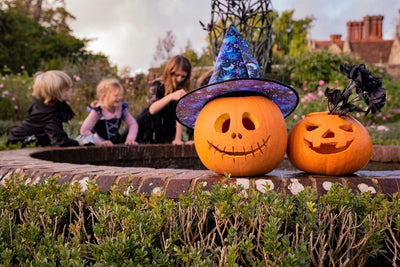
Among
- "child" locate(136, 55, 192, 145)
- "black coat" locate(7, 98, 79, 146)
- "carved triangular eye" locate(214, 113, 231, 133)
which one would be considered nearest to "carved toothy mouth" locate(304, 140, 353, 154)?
"carved triangular eye" locate(214, 113, 231, 133)

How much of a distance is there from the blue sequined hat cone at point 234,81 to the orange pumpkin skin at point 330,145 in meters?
0.29

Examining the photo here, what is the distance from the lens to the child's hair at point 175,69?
5.41m

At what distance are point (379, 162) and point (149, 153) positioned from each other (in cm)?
252

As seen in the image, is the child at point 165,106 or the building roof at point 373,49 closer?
the child at point 165,106

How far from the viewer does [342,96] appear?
2469mm

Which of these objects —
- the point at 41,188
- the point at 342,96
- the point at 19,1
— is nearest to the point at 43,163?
the point at 41,188

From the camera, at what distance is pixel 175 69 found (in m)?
5.43

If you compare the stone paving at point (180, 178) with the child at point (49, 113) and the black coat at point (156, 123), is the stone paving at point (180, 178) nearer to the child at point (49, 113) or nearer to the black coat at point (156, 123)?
the child at point (49, 113)

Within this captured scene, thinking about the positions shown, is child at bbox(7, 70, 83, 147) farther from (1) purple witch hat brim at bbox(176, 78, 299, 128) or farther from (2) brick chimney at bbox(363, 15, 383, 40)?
(2) brick chimney at bbox(363, 15, 383, 40)

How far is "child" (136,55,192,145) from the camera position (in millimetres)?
5387

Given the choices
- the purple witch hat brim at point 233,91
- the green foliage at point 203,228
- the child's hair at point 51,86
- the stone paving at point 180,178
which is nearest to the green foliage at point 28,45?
the child's hair at point 51,86

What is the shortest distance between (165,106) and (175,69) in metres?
0.48

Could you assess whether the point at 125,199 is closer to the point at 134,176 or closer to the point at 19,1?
the point at 134,176

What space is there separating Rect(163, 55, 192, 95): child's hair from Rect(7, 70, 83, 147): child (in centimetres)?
124
